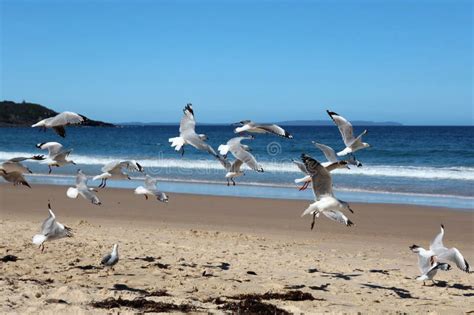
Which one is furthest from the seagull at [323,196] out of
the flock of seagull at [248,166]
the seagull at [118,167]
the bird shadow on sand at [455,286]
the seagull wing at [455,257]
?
the seagull at [118,167]

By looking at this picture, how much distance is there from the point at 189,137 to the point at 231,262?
1.70m

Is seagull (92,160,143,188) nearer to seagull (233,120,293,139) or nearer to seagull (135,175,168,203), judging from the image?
seagull (135,175,168,203)

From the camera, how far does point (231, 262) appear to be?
8406mm

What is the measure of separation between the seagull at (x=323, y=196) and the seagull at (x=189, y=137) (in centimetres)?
111

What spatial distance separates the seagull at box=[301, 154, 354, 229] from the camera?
738 centimetres

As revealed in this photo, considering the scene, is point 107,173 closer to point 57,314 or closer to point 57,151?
point 57,151

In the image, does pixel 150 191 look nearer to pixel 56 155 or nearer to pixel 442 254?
pixel 56 155

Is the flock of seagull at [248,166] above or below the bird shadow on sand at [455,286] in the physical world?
above

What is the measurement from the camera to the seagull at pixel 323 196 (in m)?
7.38

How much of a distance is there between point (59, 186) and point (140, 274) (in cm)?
1291

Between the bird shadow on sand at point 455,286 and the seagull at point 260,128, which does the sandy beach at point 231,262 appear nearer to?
the bird shadow on sand at point 455,286

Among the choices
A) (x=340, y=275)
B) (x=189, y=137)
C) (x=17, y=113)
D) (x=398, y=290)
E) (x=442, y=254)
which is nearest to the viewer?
(x=398, y=290)

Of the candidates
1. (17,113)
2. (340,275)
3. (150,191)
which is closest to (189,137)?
(150,191)

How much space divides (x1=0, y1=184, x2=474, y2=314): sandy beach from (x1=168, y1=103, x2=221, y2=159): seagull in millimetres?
1445
